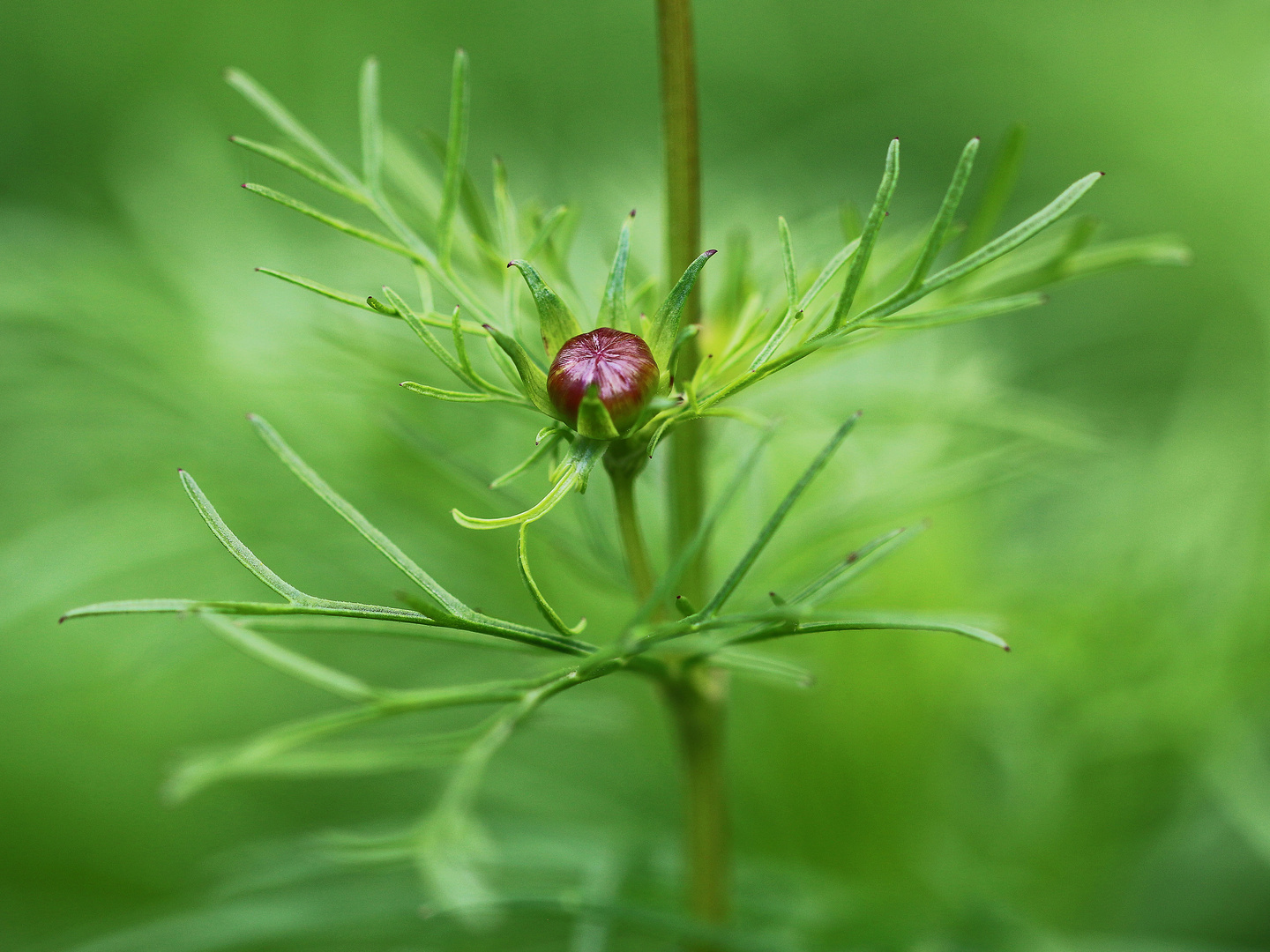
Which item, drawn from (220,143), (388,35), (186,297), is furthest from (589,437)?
(388,35)

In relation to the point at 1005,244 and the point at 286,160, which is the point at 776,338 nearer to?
the point at 1005,244

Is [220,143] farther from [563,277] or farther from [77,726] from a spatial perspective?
[563,277]

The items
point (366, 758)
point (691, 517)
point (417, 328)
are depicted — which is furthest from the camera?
point (366, 758)

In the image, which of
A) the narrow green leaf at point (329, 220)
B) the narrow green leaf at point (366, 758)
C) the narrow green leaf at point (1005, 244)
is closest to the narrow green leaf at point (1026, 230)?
the narrow green leaf at point (1005, 244)

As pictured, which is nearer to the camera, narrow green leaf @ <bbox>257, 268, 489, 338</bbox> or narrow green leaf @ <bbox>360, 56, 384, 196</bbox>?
narrow green leaf @ <bbox>257, 268, 489, 338</bbox>

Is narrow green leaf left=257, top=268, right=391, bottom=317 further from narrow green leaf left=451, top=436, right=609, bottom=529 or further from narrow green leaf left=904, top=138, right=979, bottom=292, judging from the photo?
narrow green leaf left=904, top=138, right=979, bottom=292

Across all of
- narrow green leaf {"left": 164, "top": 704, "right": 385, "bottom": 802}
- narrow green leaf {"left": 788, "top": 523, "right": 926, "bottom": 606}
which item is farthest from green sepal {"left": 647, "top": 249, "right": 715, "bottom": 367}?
narrow green leaf {"left": 164, "top": 704, "right": 385, "bottom": 802}

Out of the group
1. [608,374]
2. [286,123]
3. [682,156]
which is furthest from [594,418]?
[286,123]
